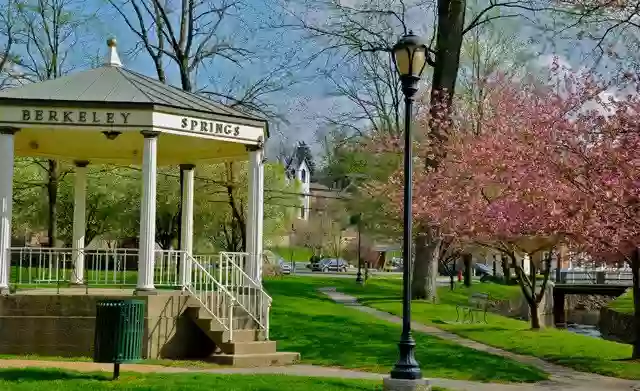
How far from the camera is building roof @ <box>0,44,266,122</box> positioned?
15.6 m

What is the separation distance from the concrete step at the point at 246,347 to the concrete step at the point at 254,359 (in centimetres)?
13

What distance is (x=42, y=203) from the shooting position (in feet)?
147

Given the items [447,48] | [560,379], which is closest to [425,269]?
[447,48]

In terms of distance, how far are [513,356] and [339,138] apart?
102ft

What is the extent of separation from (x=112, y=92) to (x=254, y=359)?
5.83m

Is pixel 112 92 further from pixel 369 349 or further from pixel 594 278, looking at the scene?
pixel 594 278

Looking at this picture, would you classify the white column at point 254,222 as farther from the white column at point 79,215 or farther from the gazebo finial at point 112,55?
the white column at point 79,215

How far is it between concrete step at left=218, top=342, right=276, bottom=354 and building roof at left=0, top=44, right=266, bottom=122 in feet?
14.8

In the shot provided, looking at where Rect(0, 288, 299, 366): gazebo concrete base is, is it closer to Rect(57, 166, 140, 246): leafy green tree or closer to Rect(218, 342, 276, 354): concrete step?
Rect(218, 342, 276, 354): concrete step

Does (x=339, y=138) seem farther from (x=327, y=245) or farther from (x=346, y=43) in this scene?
(x=327, y=245)

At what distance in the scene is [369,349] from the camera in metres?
18.0

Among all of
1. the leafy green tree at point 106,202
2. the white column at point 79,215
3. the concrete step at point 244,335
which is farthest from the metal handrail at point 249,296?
the leafy green tree at point 106,202

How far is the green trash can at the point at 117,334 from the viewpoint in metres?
12.1

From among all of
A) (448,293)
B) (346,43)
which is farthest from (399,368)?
(448,293)
